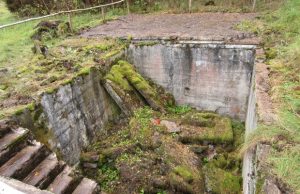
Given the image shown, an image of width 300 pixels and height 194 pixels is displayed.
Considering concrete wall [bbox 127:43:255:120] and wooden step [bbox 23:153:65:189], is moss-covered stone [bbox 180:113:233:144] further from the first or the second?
wooden step [bbox 23:153:65:189]

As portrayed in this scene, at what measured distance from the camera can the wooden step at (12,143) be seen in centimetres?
402

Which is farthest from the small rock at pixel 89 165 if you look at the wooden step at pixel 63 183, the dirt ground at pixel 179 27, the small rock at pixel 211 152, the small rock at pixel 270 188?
the dirt ground at pixel 179 27

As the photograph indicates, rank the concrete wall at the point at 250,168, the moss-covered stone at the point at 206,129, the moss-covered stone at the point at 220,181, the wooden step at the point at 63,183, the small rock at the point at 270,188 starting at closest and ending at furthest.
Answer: the small rock at the point at 270,188, the concrete wall at the point at 250,168, the wooden step at the point at 63,183, the moss-covered stone at the point at 220,181, the moss-covered stone at the point at 206,129

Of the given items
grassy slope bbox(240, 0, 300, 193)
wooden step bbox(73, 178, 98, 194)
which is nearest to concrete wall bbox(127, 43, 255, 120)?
grassy slope bbox(240, 0, 300, 193)

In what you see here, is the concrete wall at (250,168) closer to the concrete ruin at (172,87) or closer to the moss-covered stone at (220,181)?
the moss-covered stone at (220,181)

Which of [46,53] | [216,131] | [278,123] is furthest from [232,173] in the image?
[46,53]

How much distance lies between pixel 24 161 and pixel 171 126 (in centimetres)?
373

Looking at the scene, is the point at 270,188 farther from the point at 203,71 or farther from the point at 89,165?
the point at 203,71

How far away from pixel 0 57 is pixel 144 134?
465 cm

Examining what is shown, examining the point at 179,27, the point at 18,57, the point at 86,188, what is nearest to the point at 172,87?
the point at 179,27

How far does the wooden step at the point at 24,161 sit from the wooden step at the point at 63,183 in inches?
15.3

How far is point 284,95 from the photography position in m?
4.54

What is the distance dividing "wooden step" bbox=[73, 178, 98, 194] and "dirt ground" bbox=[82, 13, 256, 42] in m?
5.06

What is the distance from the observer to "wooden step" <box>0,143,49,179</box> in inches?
152
